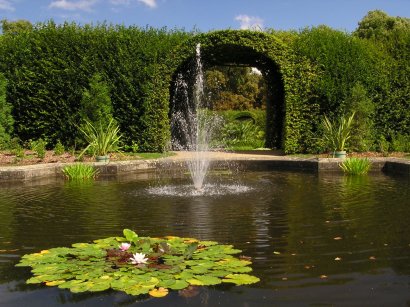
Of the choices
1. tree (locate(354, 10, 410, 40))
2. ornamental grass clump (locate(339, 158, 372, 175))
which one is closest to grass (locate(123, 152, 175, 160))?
ornamental grass clump (locate(339, 158, 372, 175))

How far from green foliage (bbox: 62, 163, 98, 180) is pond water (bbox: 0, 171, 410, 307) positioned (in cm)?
28

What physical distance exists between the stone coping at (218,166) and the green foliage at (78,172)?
0.52 meters

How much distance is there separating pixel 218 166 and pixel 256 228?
23.0ft

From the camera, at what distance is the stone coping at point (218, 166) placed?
28.7ft

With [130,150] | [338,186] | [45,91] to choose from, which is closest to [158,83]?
[130,150]

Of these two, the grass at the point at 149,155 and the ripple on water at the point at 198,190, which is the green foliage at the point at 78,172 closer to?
the ripple on water at the point at 198,190

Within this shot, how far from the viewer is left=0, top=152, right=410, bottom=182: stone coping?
8.76m

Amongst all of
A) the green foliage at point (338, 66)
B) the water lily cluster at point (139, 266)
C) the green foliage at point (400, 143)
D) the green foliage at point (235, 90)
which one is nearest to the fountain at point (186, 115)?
the green foliage at point (338, 66)

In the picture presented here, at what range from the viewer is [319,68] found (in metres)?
12.6

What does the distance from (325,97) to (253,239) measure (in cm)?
922

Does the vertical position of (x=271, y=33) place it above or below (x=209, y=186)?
above

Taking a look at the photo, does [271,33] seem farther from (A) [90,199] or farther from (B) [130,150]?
(A) [90,199]

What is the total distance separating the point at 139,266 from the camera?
317cm

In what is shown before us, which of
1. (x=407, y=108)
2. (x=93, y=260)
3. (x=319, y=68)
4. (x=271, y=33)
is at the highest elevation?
(x=271, y=33)
